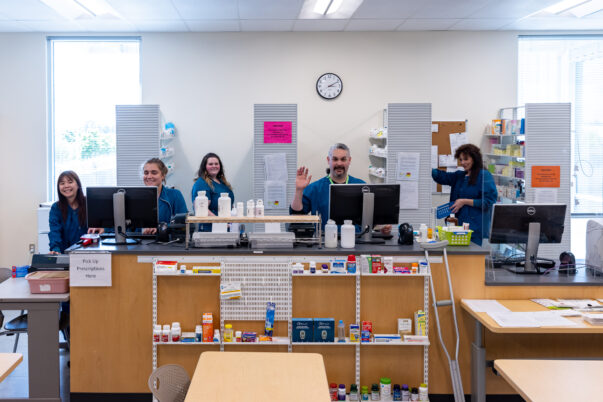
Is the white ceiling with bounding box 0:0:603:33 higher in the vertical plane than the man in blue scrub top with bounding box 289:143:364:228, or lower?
higher

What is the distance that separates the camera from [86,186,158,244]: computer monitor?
14.4ft

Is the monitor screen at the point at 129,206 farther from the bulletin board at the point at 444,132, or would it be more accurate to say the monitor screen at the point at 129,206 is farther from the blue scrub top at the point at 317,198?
the bulletin board at the point at 444,132

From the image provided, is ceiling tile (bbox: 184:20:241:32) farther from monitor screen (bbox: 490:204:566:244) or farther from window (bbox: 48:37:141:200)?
monitor screen (bbox: 490:204:566:244)

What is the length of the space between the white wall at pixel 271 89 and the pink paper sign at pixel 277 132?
122 centimetres

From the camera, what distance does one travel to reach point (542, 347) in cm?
411

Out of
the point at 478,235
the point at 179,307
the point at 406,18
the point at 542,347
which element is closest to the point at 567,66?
the point at 406,18

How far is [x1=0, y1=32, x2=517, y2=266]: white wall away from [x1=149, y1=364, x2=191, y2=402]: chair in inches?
198

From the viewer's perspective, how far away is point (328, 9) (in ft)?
21.4

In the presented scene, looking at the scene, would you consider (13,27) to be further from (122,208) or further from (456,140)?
(456,140)

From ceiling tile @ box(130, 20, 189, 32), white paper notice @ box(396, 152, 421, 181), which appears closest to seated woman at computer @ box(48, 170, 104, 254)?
ceiling tile @ box(130, 20, 189, 32)

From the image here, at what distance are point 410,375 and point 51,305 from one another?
8.22 feet

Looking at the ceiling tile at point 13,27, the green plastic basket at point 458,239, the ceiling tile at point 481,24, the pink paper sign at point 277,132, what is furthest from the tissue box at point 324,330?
the ceiling tile at point 13,27

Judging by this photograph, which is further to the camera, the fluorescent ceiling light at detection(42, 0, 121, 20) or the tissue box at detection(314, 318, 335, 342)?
the fluorescent ceiling light at detection(42, 0, 121, 20)

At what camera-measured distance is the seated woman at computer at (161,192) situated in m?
5.09
